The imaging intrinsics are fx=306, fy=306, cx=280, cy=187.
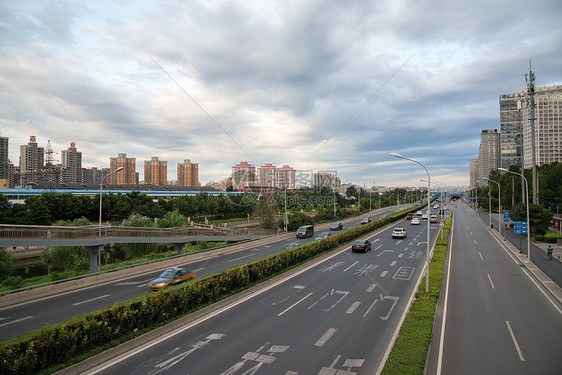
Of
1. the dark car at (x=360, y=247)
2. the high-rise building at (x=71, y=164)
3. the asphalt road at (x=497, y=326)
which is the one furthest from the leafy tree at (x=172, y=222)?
the high-rise building at (x=71, y=164)

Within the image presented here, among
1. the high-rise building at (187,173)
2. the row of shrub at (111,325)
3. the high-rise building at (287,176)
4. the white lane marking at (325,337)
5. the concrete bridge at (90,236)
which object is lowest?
the white lane marking at (325,337)

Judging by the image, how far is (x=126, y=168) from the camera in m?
159

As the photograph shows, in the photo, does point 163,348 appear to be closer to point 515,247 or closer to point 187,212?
point 515,247

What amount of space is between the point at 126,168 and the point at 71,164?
78.6 feet

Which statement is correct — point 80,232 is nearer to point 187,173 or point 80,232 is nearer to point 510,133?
point 187,173

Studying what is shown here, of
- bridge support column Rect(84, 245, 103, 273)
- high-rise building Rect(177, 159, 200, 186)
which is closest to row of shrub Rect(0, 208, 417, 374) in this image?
bridge support column Rect(84, 245, 103, 273)

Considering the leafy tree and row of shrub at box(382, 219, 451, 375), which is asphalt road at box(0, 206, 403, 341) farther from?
the leafy tree

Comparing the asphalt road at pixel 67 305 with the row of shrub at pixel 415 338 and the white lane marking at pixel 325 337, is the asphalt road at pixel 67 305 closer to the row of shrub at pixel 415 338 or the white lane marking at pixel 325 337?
the white lane marking at pixel 325 337

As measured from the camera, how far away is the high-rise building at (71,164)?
146 metres

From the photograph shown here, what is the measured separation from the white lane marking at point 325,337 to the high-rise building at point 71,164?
16562cm

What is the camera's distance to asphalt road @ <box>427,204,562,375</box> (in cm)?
941

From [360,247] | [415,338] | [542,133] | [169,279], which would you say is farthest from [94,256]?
[542,133]

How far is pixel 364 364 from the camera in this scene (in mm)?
9250

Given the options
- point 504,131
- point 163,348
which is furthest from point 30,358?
point 504,131
